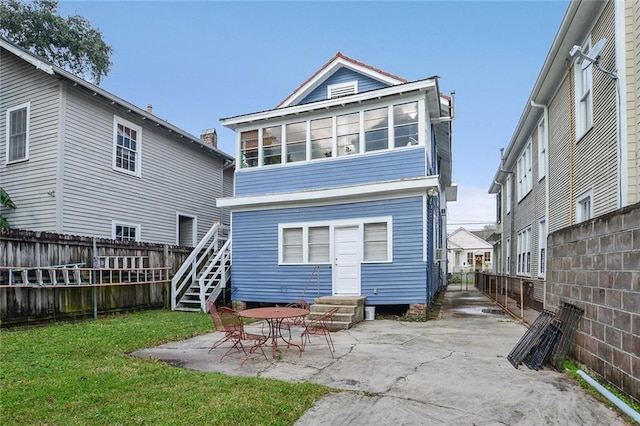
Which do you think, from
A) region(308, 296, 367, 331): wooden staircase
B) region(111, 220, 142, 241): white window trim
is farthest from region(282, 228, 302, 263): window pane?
region(111, 220, 142, 241): white window trim

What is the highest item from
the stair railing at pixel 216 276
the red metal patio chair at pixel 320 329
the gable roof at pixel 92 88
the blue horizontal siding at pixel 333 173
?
the gable roof at pixel 92 88

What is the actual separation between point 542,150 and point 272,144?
8366 mm

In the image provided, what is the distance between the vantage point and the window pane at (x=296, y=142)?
1187cm

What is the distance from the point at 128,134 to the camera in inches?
565

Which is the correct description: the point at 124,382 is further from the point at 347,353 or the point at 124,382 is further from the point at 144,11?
the point at 144,11

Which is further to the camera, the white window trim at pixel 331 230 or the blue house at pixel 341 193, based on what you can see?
the white window trim at pixel 331 230

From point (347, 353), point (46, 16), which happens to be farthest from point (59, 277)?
point (46, 16)

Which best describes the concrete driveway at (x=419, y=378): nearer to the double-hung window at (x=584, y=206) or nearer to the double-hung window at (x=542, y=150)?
the double-hung window at (x=584, y=206)

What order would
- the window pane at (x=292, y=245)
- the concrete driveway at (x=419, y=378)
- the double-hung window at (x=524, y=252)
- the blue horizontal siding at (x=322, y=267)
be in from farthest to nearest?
the double-hung window at (x=524, y=252) → the window pane at (x=292, y=245) → the blue horizontal siding at (x=322, y=267) → the concrete driveway at (x=419, y=378)

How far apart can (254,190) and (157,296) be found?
437 cm

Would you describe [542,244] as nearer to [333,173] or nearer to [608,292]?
[333,173]

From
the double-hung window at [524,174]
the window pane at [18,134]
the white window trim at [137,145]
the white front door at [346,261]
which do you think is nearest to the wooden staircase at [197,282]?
the white front door at [346,261]

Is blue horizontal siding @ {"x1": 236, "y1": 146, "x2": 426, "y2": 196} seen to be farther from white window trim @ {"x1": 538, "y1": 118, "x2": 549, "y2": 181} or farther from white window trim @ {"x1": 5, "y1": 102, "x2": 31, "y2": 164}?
white window trim @ {"x1": 5, "y1": 102, "x2": 31, "y2": 164}

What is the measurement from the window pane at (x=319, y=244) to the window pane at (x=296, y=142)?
84.1 inches
